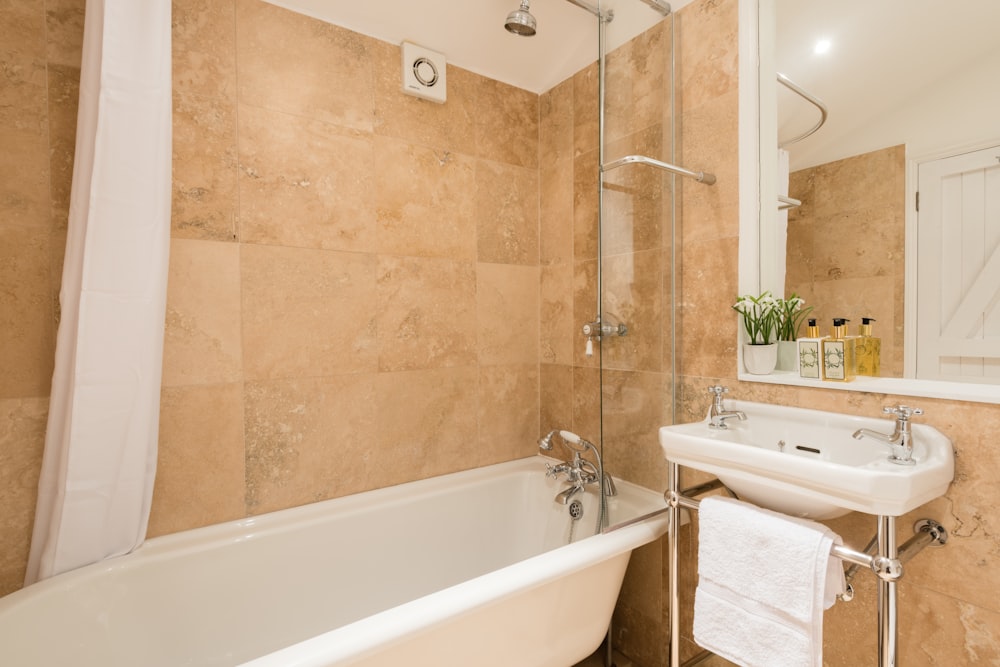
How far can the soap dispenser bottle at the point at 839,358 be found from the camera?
1.26 m

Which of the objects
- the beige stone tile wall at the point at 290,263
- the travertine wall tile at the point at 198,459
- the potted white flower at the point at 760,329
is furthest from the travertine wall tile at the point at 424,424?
the potted white flower at the point at 760,329

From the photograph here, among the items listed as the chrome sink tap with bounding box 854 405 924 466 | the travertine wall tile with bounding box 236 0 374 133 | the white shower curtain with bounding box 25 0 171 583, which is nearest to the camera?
the chrome sink tap with bounding box 854 405 924 466

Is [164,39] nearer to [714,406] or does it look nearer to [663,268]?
[663,268]

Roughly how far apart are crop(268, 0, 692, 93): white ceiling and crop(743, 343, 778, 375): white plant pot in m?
1.03

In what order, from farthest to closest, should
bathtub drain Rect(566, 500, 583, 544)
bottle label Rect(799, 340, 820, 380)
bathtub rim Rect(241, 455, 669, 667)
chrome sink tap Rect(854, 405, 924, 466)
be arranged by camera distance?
1. bathtub drain Rect(566, 500, 583, 544)
2. bottle label Rect(799, 340, 820, 380)
3. chrome sink tap Rect(854, 405, 924, 466)
4. bathtub rim Rect(241, 455, 669, 667)

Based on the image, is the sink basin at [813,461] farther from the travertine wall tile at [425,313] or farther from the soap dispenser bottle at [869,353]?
the travertine wall tile at [425,313]

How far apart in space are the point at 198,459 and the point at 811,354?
1.85 meters

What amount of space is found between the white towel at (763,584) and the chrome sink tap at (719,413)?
26 cm

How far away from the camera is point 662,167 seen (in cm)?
149

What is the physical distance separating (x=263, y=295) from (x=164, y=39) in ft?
2.43

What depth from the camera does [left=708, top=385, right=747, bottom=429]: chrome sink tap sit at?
1.38m

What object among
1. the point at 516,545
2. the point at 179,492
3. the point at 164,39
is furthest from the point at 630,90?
the point at 179,492

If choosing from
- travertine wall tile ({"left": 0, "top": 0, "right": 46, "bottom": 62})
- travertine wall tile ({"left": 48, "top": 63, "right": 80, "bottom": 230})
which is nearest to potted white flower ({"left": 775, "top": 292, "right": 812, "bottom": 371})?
travertine wall tile ({"left": 48, "top": 63, "right": 80, "bottom": 230})

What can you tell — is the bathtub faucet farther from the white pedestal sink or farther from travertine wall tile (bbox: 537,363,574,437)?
travertine wall tile (bbox: 537,363,574,437)
